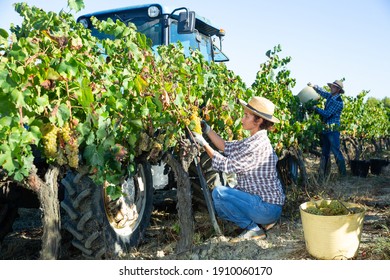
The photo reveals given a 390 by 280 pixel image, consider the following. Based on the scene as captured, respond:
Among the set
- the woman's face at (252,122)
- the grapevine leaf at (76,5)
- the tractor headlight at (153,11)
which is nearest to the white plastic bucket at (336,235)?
the woman's face at (252,122)

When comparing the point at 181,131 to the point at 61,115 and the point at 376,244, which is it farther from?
the point at 376,244

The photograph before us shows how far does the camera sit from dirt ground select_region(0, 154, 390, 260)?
3188mm

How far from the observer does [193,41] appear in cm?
573

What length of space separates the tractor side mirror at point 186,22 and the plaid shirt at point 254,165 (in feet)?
5.23

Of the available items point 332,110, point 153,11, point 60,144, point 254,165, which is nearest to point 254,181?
point 254,165

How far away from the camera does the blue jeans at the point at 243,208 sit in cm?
349

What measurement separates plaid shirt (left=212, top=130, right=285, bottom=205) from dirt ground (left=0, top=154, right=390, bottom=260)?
0.41m

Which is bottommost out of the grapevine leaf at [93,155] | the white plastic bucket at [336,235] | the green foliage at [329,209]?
the white plastic bucket at [336,235]

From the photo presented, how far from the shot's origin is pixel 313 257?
3002 millimetres

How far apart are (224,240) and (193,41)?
10.4 ft

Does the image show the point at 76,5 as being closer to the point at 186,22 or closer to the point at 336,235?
the point at 186,22

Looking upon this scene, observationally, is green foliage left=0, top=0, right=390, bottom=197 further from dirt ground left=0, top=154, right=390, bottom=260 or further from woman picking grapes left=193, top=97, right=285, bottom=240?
dirt ground left=0, top=154, right=390, bottom=260

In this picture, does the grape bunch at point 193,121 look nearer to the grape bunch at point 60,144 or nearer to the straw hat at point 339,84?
the grape bunch at point 60,144
